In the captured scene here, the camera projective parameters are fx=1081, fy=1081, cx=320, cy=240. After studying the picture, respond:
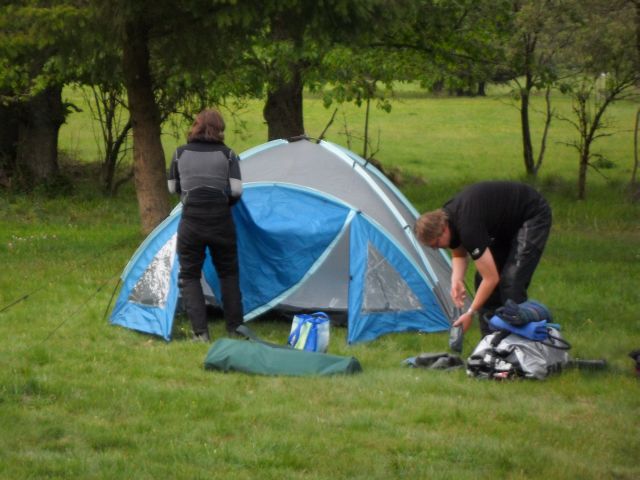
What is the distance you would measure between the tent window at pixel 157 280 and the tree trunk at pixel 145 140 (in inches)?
126

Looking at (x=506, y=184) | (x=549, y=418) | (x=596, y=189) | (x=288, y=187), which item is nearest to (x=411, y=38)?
(x=596, y=189)

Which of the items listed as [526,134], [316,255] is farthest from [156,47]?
[526,134]

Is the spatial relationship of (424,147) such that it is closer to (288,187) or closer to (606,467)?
(288,187)

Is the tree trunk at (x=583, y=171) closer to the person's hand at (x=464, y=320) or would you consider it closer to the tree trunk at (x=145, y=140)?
the tree trunk at (x=145, y=140)

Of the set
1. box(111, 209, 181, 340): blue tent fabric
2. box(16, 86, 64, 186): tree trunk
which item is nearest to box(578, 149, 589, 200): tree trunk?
box(16, 86, 64, 186): tree trunk

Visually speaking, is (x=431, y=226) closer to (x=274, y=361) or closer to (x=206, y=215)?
(x=274, y=361)

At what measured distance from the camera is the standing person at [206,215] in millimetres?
8312

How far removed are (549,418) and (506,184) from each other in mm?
1794

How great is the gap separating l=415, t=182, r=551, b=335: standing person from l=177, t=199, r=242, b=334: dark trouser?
1.91m

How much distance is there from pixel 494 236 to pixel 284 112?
10049 mm

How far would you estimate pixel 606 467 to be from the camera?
5434 mm

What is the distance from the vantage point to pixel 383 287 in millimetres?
8688

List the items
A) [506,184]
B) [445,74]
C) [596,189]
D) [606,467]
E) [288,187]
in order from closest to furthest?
[606,467] → [506,184] → [288,187] → [445,74] → [596,189]

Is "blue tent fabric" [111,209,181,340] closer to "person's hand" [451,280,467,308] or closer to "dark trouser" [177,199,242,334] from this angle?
"dark trouser" [177,199,242,334]
